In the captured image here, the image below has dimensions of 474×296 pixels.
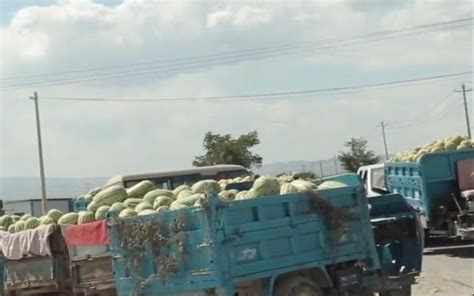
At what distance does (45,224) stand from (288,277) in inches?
162

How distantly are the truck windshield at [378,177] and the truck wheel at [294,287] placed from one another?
36.1 feet

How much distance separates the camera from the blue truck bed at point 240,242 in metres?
7.62

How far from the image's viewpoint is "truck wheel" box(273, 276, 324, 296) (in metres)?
7.98

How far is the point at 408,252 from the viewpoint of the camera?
32.0 ft

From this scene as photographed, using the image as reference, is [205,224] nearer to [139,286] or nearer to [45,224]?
[139,286]

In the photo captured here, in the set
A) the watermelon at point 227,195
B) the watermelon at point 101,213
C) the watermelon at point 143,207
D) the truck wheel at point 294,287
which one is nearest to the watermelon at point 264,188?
the watermelon at point 227,195

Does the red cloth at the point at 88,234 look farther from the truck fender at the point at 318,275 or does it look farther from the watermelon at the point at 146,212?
the truck fender at the point at 318,275

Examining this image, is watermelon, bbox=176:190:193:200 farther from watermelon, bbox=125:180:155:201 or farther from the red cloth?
watermelon, bbox=125:180:155:201

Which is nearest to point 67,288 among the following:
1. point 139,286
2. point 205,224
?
point 139,286

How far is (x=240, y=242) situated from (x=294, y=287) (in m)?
0.82

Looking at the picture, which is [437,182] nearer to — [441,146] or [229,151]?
[441,146]

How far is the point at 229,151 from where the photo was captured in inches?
Answer: 2014

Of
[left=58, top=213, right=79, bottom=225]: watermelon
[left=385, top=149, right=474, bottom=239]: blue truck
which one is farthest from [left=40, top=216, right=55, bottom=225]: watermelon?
[left=385, top=149, right=474, bottom=239]: blue truck

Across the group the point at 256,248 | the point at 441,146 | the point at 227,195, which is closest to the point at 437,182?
the point at 441,146
